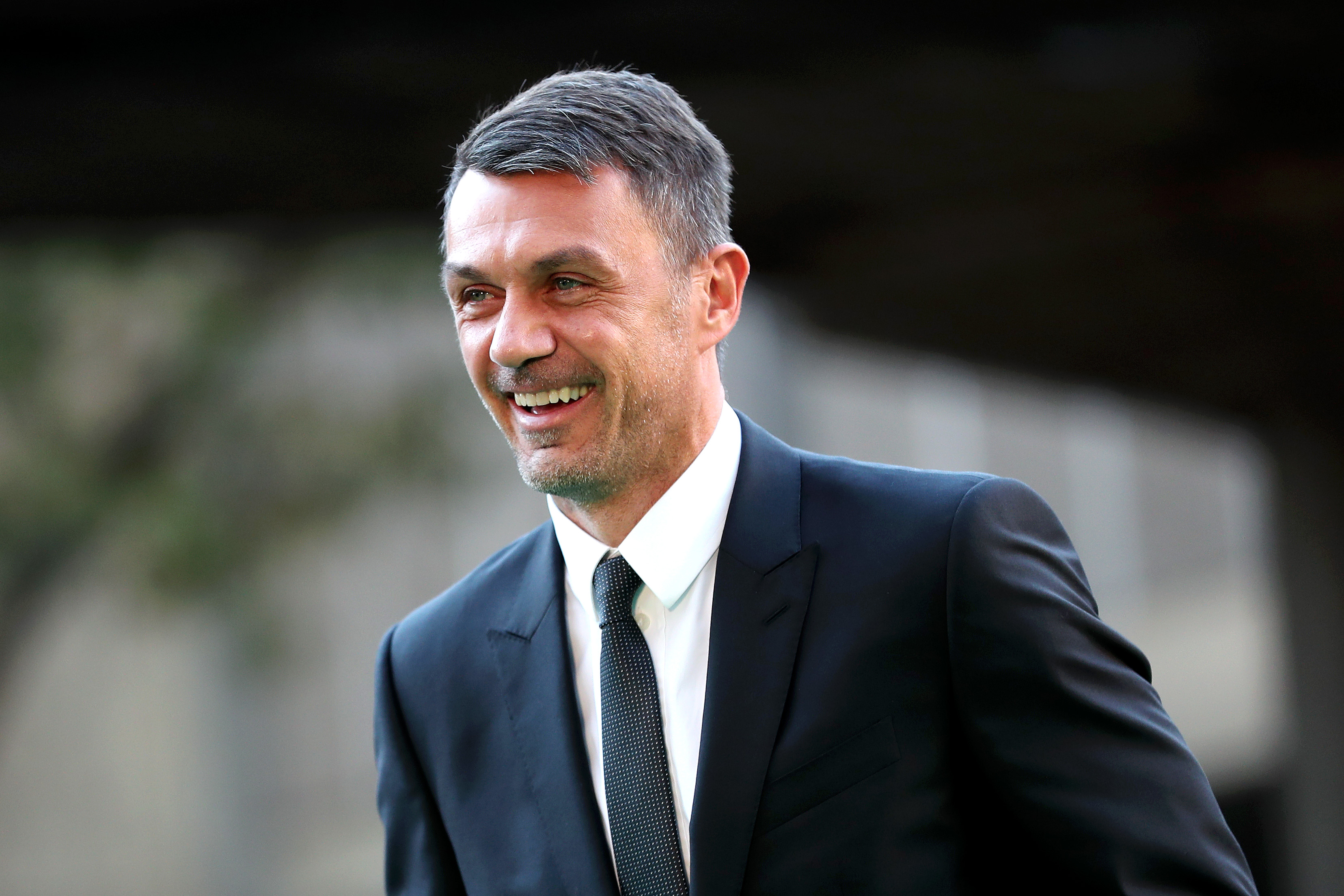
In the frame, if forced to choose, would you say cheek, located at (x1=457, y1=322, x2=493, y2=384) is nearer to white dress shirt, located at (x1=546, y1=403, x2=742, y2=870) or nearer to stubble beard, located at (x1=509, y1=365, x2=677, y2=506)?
stubble beard, located at (x1=509, y1=365, x2=677, y2=506)

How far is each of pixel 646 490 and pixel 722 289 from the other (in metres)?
0.32

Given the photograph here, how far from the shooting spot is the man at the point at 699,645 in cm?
153

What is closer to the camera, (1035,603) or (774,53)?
(1035,603)

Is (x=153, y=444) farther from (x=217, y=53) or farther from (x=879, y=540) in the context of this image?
(x=879, y=540)

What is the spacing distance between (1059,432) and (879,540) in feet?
15.9

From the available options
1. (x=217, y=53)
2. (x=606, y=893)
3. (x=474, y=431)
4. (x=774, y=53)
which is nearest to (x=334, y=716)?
(x=474, y=431)

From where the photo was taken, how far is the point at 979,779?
159 cm

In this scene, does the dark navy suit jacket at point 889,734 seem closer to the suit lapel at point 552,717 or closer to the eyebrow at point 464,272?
the suit lapel at point 552,717

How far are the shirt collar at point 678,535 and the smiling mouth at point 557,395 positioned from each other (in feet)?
0.62

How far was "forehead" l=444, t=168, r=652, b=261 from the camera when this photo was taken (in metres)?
1.67

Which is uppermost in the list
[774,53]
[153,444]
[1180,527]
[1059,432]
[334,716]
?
[774,53]

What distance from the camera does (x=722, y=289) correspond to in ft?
6.21

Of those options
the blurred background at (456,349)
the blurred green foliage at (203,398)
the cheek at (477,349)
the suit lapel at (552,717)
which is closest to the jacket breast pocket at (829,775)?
the suit lapel at (552,717)

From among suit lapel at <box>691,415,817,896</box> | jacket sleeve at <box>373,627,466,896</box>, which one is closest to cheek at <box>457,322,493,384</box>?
suit lapel at <box>691,415,817,896</box>
